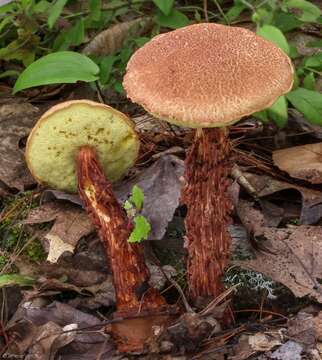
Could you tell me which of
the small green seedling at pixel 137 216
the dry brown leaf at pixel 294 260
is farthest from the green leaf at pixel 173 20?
the dry brown leaf at pixel 294 260

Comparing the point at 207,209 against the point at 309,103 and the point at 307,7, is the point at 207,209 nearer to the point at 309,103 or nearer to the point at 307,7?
the point at 309,103

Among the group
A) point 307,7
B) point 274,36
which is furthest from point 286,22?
point 274,36

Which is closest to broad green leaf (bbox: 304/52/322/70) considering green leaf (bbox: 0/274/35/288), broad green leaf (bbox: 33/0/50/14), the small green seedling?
the small green seedling

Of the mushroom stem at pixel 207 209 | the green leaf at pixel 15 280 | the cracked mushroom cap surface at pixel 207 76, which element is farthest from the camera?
the green leaf at pixel 15 280

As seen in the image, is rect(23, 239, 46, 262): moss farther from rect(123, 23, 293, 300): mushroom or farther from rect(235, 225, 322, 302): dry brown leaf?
rect(235, 225, 322, 302): dry brown leaf

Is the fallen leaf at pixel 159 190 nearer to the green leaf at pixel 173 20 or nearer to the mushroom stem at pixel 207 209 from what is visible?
the mushroom stem at pixel 207 209

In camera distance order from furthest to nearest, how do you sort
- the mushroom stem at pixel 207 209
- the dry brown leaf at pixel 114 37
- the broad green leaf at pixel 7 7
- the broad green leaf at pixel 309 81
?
the dry brown leaf at pixel 114 37 < the broad green leaf at pixel 7 7 < the broad green leaf at pixel 309 81 < the mushroom stem at pixel 207 209

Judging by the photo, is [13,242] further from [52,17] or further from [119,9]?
[119,9]
